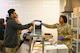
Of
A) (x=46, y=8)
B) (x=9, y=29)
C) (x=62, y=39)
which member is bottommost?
(x=62, y=39)

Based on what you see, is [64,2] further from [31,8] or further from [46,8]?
[31,8]

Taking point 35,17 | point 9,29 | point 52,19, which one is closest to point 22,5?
point 35,17

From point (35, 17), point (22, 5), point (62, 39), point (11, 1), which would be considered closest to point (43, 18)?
point (35, 17)

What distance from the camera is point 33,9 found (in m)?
6.56

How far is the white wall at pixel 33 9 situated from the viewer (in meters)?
6.52

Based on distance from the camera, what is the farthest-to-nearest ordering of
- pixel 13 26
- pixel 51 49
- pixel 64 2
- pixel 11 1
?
pixel 64 2, pixel 11 1, pixel 13 26, pixel 51 49

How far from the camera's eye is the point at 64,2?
7.27m

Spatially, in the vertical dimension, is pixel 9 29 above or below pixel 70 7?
below

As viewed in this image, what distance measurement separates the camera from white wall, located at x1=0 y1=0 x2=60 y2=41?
6.52 metres

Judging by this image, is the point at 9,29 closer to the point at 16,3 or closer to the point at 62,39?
the point at 62,39

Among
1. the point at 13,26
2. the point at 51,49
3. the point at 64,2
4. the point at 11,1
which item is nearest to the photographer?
the point at 51,49

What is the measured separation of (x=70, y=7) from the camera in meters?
6.86

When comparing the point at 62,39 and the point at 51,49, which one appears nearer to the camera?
the point at 51,49

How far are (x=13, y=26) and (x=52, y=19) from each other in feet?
10.6
